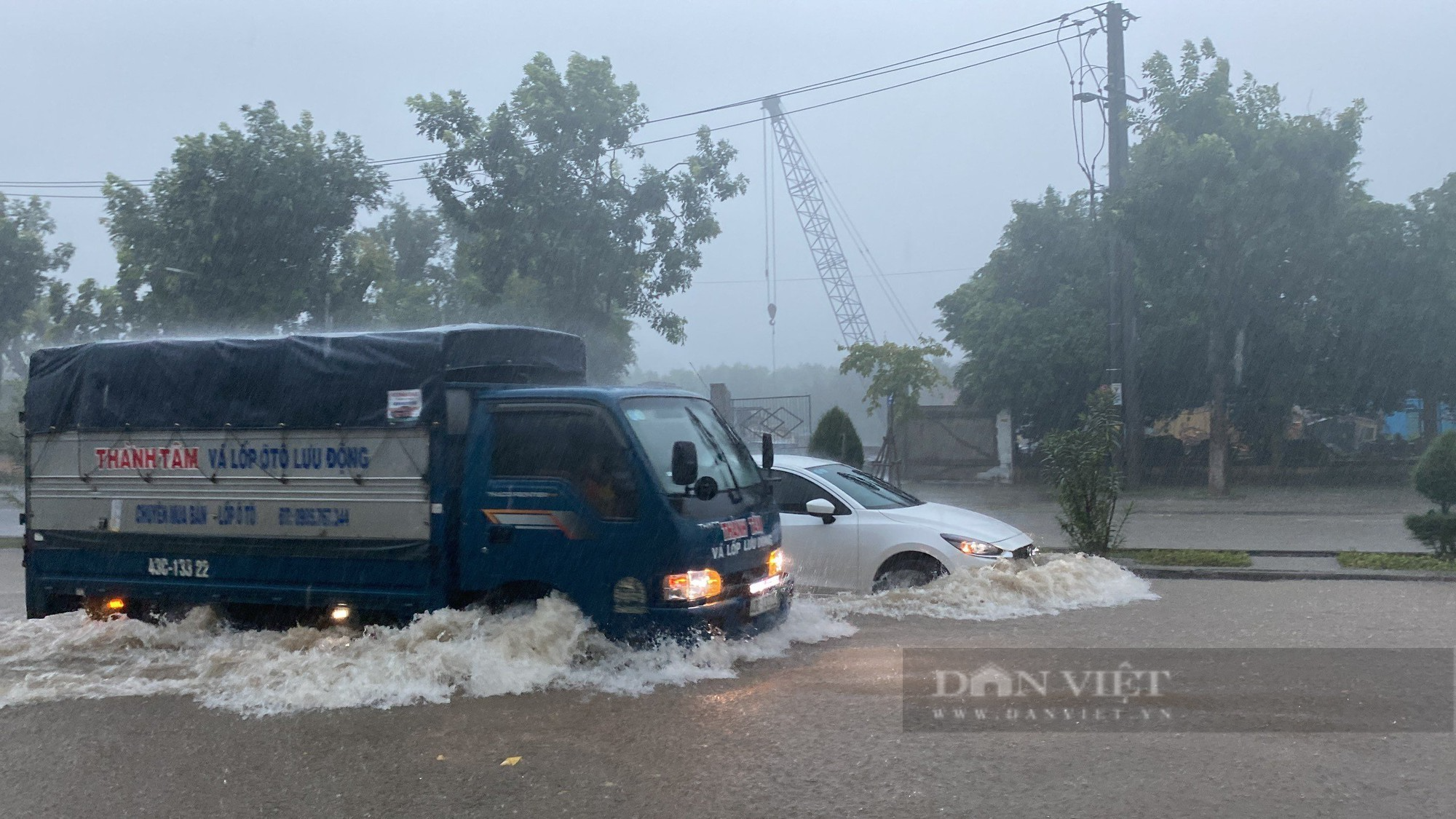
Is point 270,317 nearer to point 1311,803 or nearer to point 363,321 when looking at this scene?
point 363,321

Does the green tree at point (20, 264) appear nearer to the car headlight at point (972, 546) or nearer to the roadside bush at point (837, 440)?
the roadside bush at point (837, 440)

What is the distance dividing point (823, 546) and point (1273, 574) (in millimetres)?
4924

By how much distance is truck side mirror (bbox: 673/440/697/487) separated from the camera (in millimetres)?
6871

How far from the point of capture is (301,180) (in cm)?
2677

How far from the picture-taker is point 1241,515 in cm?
2055

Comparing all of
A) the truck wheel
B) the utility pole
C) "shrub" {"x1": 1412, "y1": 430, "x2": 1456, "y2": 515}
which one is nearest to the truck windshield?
the truck wheel

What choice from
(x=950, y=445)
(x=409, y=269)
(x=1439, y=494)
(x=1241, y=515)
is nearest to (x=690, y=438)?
(x=1439, y=494)

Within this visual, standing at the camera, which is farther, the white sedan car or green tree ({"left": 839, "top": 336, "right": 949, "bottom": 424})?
green tree ({"left": 839, "top": 336, "right": 949, "bottom": 424})

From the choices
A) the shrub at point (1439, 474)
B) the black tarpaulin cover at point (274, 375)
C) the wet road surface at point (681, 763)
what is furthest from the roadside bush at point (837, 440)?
the wet road surface at point (681, 763)

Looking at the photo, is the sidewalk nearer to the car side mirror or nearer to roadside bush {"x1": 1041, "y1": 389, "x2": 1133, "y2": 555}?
roadside bush {"x1": 1041, "y1": 389, "x2": 1133, "y2": 555}

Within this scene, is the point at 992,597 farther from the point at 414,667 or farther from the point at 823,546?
the point at 414,667

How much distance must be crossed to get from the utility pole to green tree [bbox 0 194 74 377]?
115 ft

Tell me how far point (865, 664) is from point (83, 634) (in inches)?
230

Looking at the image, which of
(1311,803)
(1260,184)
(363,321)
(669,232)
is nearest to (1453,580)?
(1311,803)
